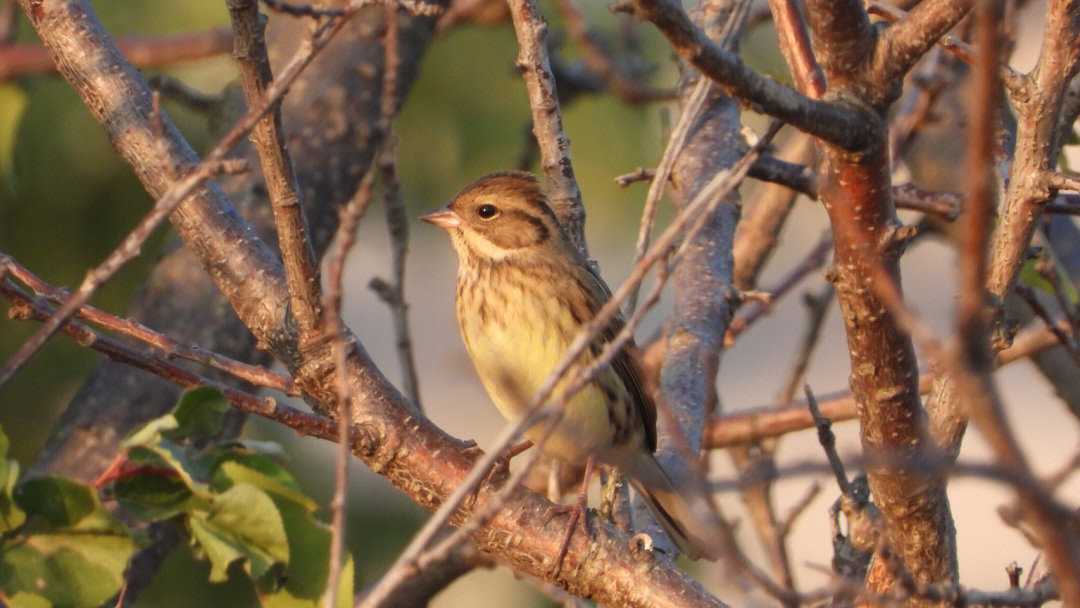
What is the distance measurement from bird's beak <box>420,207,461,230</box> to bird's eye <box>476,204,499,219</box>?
0.21 feet

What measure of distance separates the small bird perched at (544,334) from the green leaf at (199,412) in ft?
2.71

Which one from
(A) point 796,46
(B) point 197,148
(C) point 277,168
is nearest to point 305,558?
(C) point 277,168

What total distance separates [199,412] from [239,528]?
0.20 metres

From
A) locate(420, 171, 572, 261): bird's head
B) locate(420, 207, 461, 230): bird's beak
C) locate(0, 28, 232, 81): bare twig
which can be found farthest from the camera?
locate(0, 28, 232, 81): bare twig

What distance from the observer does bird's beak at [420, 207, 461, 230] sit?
131 inches

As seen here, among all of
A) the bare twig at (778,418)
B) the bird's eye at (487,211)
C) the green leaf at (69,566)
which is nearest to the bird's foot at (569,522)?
the green leaf at (69,566)

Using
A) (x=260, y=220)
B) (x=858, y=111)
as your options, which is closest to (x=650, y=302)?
(x=858, y=111)

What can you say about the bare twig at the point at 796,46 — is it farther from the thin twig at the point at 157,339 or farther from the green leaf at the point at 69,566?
the green leaf at the point at 69,566

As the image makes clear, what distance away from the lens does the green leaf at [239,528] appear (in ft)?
6.81

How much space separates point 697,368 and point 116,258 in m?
1.70

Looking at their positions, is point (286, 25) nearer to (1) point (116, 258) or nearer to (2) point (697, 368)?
(2) point (697, 368)

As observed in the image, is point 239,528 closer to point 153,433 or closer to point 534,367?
point 153,433

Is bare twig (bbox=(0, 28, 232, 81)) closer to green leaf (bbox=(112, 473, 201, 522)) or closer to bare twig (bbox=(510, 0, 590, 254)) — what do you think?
bare twig (bbox=(510, 0, 590, 254))

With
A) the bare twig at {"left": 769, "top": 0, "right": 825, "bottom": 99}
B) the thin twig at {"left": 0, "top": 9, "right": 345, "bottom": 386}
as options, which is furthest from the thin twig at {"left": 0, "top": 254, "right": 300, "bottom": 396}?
the bare twig at {"left": 769, "top": 0, "right": 825, "bottom": 99}
